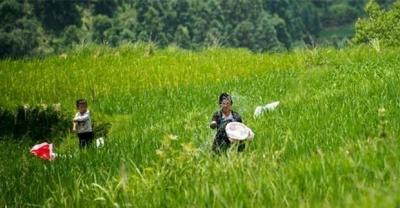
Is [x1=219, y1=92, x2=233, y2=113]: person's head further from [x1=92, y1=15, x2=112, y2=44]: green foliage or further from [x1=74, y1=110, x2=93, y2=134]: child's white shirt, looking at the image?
[x1=92, y1=15, x2=112, y2=44]: green foliage

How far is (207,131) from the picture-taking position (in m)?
8.91

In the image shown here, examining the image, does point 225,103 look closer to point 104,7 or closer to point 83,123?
point 83,123

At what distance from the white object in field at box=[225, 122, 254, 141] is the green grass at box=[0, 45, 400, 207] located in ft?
0.42

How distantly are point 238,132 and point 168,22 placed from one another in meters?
116

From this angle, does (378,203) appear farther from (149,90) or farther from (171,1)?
(171,1)

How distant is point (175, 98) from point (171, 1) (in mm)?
111188

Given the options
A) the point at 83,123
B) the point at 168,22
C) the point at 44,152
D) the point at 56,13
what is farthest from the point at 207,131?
the point at 168,22

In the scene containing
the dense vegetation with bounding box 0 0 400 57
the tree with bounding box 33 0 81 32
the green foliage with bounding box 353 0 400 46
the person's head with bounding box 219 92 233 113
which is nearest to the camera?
the person's head with bounding box 219 92 233 113

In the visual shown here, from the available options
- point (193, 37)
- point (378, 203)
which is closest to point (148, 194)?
point (378, 203)

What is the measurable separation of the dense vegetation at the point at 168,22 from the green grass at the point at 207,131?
2920 cm

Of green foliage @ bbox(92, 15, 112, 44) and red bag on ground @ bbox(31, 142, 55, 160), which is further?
green foliage @ bbox(92, 15, 112, 44)

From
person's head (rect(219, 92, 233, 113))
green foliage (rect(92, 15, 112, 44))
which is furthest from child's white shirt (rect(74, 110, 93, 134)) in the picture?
green foliage (rect(92, 15, 112, 44))

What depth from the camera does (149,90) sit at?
56.1 feet

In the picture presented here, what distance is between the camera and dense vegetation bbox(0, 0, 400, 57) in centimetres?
7794
